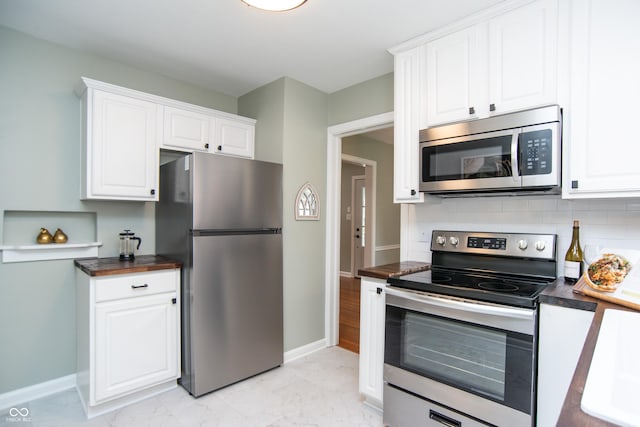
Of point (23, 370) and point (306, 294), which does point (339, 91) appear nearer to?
point (306, 294)

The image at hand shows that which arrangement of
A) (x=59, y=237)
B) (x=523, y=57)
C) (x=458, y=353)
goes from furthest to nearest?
(x=59, y=237) → (x=523, y=57) → (x=458, y=353)

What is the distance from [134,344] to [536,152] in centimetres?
267

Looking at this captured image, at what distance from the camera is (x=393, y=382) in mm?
1924

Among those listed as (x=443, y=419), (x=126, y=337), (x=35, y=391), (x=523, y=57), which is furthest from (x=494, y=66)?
(x=35, y=391)

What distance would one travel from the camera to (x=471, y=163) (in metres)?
1.98

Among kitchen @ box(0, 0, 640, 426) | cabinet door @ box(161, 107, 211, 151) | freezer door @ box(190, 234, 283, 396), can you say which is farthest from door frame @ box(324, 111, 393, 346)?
cabinet door @ box(161, 107, 211, 151)

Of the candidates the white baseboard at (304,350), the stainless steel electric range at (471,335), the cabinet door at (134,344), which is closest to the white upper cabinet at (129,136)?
the cabinet door at (134,344)

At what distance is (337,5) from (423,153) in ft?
3.37

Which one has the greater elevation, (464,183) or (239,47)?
(239,47)

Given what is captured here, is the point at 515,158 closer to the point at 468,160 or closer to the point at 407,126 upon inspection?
the point at 468,160

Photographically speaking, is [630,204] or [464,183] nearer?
[630,204]

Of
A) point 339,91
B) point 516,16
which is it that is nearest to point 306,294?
point 339,91

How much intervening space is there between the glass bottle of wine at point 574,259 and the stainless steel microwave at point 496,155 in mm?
256

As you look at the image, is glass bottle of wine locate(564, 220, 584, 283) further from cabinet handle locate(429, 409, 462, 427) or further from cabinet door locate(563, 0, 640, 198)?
cabinet handle locate(429, 409, 462, 427)
